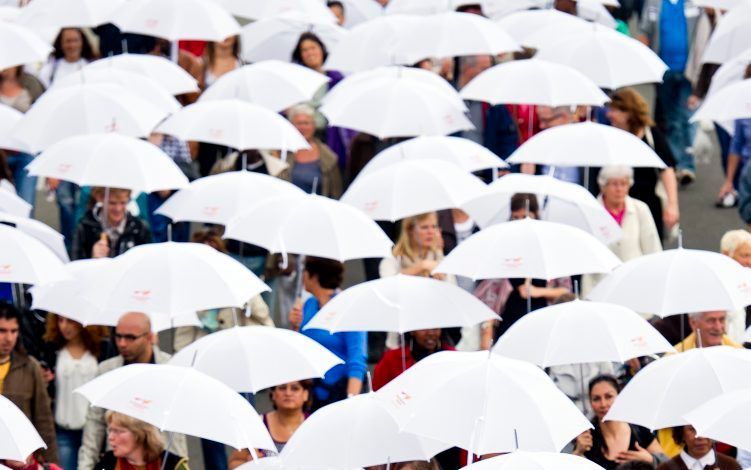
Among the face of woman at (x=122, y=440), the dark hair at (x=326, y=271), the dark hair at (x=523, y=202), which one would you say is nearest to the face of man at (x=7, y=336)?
the face of woman at (x=122, y=440)

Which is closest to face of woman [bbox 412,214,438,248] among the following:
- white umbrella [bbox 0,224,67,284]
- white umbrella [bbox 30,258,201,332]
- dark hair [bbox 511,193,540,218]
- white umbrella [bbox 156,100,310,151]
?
dark hair [bbox 511,193,540,218]

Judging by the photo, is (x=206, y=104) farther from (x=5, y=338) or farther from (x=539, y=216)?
(x=5, y=338)

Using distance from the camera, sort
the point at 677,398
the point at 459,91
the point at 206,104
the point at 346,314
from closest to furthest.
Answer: the point at 677,398, the point at 346,314, the point at 206,104, the point at 459,91

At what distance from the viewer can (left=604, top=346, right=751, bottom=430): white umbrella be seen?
10.4 metres

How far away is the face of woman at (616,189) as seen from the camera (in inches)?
560

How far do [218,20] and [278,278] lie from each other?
3916 millimetres

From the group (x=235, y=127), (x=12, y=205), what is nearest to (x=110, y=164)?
(x=12, y=205)

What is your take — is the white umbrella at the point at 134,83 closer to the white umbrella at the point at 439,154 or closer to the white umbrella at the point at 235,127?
the white umbrella at the point at 235,127

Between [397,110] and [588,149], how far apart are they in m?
1.74

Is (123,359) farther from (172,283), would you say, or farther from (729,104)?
(729,104)

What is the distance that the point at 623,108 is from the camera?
1567 cm

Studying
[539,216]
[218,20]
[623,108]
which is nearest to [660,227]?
[623,108]

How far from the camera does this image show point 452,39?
17.0 metres

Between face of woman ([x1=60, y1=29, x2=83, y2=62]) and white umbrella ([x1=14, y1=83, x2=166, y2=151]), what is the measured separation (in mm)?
2587
